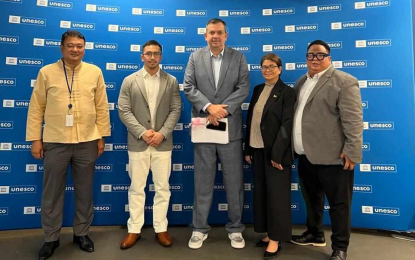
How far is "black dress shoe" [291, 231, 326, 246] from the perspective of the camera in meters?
2.43

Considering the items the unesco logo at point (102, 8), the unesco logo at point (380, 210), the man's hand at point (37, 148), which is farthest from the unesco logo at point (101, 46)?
the unesco logo at point (380, 210)

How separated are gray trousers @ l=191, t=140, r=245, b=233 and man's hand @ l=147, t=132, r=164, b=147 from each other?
1.20 feet

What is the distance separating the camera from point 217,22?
7.52ft

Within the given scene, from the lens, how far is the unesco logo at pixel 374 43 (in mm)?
2789

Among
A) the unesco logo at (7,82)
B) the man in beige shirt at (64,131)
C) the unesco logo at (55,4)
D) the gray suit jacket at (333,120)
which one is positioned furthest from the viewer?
the unesco logo at (55,4)

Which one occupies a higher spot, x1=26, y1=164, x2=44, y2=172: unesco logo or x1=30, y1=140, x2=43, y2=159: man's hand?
x1=30, y1=140, x2=43, y2=159: man's hand

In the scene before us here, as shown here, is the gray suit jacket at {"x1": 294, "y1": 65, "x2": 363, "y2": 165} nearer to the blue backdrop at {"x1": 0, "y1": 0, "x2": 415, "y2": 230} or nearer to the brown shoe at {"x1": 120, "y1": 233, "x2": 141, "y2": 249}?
the blue backdrop at {"x1": 0, "y1": 0, "x2": 415, "y2": 230}

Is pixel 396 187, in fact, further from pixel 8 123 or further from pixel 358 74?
pixel 8 123

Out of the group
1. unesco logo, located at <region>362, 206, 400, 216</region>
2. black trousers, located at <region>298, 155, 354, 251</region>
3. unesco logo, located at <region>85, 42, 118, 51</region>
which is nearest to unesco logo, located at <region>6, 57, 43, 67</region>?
unesco logo, located at <region>85, 42, 118, 51</region>

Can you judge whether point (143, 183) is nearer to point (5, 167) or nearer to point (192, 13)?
point (5, 167)

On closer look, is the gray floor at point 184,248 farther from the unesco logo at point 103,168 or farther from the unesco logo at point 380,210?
the unesco logo at point 103,168

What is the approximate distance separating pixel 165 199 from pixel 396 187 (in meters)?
2.58

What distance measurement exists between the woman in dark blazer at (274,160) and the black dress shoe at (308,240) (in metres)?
0.34

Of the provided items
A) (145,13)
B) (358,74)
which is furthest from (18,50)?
(358,74)
